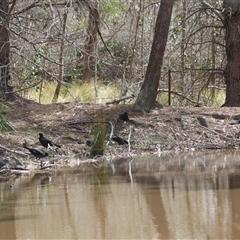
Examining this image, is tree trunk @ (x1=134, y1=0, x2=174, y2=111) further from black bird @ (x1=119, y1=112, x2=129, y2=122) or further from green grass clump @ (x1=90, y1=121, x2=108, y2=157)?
green grass clump @ (x1=90, y1=121, x2=108, y2=157)

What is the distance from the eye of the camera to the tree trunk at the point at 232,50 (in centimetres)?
1412

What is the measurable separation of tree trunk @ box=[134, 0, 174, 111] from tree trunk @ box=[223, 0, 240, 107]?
2.15m

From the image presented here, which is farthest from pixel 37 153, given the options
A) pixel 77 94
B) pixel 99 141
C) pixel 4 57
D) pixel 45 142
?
pixel 77 94

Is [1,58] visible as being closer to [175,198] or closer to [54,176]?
[54,176]

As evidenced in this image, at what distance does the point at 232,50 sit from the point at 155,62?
2436 millimetres

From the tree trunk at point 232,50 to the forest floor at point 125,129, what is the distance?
102 centimetres

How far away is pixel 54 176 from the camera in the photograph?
848 centimetres

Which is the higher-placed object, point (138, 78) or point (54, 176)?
point (138, 78)

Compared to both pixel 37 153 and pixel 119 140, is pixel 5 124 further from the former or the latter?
pixel 119 140

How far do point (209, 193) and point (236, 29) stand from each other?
26.5ft

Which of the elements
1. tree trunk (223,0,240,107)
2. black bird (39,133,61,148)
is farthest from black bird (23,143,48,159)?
tree trunk (223,0,240,107)

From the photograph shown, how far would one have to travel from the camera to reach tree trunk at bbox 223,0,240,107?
14.1 metres

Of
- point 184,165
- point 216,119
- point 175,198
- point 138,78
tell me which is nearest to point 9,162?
point 184,165

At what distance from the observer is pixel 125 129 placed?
1183cm
